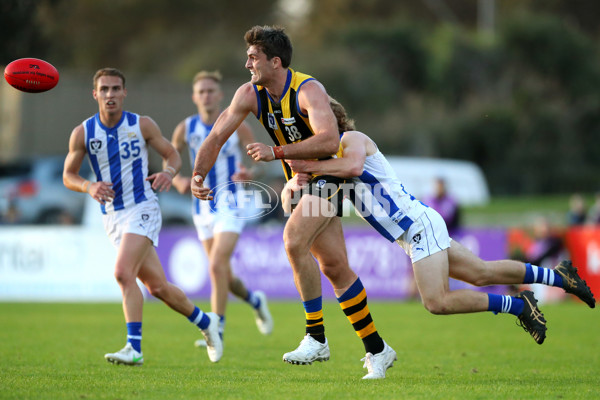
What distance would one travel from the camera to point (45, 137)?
2273 centimetres

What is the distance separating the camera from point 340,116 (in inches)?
260

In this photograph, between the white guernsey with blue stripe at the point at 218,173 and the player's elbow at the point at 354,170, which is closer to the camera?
the player's elbow at the point at 354,170

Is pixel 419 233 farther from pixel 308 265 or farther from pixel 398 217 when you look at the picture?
pixel 308 265

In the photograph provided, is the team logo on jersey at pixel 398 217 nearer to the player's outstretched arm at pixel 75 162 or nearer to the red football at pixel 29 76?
the player's outstretched arm at pixel 75 162

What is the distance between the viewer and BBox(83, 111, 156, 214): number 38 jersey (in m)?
7.58

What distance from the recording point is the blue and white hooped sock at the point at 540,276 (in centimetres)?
684

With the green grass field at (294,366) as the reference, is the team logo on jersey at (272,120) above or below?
above

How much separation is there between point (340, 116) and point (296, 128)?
0.35m

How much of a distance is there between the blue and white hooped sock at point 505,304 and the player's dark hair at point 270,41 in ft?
7.72

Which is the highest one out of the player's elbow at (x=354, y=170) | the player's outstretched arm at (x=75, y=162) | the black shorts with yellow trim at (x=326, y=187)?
the player's outstretched arm at (x=75, y=162)

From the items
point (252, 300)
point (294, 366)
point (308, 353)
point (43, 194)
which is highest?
point (43, 194)

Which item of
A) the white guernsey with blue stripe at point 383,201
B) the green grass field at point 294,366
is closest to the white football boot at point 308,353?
the green grass field at point 294,366

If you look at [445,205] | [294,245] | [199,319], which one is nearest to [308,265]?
[294,245]

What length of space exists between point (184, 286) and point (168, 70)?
31.9 m
